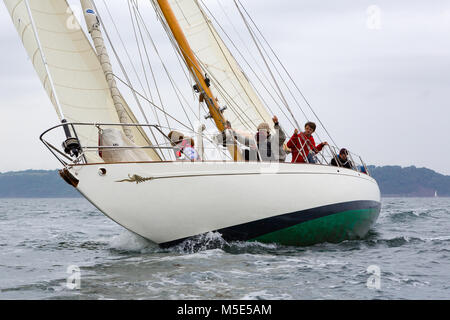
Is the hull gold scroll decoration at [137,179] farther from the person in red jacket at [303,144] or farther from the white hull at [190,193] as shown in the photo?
the person in red jacket at [303,144]

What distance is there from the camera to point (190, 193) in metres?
8.31

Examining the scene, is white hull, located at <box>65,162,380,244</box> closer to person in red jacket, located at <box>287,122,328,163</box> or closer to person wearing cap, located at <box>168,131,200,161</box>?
person wearing cap, located at <box>168,131,200,161</box>

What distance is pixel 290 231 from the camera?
30.1 ft

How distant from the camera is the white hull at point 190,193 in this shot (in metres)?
8.27

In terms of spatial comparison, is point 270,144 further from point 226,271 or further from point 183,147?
point 226,271

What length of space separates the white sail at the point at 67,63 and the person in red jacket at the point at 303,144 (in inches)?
108

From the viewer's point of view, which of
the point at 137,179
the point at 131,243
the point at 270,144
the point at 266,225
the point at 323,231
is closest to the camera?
the point at 137,179

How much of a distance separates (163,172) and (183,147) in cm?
69

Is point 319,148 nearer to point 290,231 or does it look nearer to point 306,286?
point 290,231

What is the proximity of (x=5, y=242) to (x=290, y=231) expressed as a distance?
7244mm

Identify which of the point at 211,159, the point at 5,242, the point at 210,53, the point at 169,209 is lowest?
the point at 5,242

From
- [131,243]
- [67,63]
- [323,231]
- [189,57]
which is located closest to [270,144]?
[323,231]
